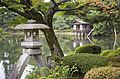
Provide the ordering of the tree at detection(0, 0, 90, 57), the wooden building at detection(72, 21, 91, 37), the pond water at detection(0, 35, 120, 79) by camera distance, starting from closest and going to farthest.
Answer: the tree at detection(0, 0, 90, 57)
the pond water at detection(0, 35, 120, 79)
the wooden building at detection(72, 21, 91, 37)

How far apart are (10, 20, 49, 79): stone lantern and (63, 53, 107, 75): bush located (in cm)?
85

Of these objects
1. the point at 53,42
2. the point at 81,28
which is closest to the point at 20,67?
the point at 53,42

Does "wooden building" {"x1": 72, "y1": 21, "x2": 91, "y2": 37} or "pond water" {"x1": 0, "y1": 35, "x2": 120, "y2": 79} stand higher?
"pond water" {"x1": 0, "y1": 35, "x2": 120, "y2": 79}

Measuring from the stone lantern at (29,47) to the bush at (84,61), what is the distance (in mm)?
851

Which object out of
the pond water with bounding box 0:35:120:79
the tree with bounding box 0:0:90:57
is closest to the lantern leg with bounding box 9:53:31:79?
the tree with bounding box 0:0:90:57

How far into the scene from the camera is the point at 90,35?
123 feet

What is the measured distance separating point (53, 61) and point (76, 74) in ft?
2.55

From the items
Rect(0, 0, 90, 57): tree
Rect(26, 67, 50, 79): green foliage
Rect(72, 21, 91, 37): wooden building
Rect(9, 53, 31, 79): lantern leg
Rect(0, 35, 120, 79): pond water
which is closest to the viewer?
Rect(26, 67, 50, 79): green foliage

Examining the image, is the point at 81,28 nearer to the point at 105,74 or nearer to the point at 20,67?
the point at 20,67

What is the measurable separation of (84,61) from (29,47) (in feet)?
5.26

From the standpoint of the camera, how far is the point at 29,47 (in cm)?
677

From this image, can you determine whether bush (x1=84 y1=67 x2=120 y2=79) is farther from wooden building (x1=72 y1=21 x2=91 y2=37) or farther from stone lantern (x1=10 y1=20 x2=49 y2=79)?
wooden building (x1=72 y1=21 x2=91 y2=37)

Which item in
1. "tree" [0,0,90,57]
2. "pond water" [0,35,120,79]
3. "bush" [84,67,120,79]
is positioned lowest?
"pond water" [0,35,120,79]

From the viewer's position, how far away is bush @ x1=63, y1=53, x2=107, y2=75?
7098 millimetres
